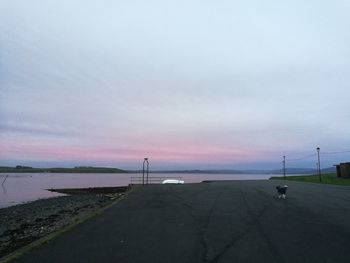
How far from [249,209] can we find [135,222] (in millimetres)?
6159

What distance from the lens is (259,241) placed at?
1063 centimetres

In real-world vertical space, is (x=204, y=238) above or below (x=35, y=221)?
above

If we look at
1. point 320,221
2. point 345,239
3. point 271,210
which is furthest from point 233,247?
point 271,210

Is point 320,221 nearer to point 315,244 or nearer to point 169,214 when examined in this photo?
point 315,244

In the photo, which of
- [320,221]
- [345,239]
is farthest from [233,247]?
[320,221]

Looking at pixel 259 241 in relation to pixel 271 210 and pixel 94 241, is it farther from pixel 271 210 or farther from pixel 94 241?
pixel 271 210

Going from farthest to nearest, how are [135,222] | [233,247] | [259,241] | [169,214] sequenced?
[169,214] → [135,222] → [259,241] → [233,247]

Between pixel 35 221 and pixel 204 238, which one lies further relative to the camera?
pixel 35 221

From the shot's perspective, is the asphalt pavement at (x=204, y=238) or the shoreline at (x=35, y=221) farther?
the shoreline at (x=35, y=221)

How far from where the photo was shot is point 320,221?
576 inches

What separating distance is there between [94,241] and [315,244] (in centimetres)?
560

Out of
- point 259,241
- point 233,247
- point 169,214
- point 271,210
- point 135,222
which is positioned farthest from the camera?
point 271,210

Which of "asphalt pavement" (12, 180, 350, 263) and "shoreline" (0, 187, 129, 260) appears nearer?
"asphalt pavement" (12, 180, 350, 263)

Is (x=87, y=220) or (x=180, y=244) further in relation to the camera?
(x=87, y=220)
